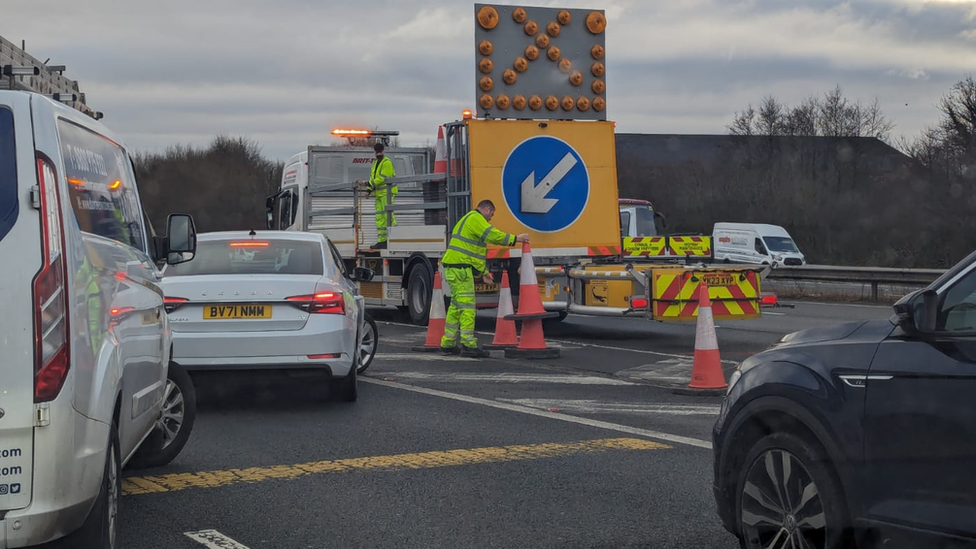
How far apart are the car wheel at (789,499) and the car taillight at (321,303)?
5221 millimetres

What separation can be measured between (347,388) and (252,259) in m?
1.34

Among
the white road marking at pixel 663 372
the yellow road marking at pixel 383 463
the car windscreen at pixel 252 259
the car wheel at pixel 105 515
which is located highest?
the car windscreen at pixel 252 259

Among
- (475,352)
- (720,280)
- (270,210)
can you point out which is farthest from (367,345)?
(270,210)

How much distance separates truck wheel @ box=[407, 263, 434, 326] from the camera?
1764 centimetres

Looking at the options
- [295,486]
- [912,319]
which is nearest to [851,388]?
[912,319]

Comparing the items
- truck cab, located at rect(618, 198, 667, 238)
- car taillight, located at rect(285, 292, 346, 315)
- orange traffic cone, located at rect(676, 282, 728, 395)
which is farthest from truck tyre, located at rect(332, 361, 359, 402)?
truck cab, located at rect(618, 198, 667, 238)

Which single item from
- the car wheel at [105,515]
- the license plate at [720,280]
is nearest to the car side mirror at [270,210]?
the license plate at [720,280]

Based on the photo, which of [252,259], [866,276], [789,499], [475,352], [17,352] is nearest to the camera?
[17,352]

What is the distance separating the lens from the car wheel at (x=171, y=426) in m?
7.15

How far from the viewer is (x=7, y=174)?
396cm

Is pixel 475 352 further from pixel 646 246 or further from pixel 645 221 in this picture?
pixel 645 221

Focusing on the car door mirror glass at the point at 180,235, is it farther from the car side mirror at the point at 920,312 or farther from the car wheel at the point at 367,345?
the car wheel at the point at 367,345

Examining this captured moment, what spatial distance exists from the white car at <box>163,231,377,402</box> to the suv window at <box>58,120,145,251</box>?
284 centimetres

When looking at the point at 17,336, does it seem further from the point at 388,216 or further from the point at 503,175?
the point at 388,216
